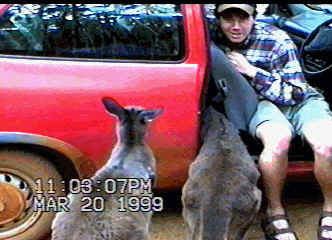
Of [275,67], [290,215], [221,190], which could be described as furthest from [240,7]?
[290,215]

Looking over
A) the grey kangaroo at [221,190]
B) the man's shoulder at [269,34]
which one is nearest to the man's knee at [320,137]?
the grey kangaroo at [221,190]

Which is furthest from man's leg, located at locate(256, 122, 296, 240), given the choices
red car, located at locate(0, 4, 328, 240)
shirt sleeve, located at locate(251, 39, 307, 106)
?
red car, located at locate(0, 4, 328, 240)

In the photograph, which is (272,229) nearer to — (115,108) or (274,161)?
(274,161)

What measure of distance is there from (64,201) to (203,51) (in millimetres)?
1118

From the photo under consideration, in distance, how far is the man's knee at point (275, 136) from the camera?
389cm

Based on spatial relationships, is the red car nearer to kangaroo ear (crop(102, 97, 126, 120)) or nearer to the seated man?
kangaroo ear (crop(102, 97, 126, 120))

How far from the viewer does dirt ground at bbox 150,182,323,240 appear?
13.8 ft

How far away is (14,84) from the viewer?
12.2 feet

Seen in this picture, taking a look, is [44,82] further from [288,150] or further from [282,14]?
[282,14]

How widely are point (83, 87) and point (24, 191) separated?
24.6 inches

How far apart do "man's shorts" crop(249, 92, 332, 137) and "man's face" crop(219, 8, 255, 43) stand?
39 centimetres

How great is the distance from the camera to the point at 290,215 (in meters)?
4.51

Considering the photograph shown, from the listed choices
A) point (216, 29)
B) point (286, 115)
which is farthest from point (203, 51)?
point (286, 115)

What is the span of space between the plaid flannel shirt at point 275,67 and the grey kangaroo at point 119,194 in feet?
2.46
